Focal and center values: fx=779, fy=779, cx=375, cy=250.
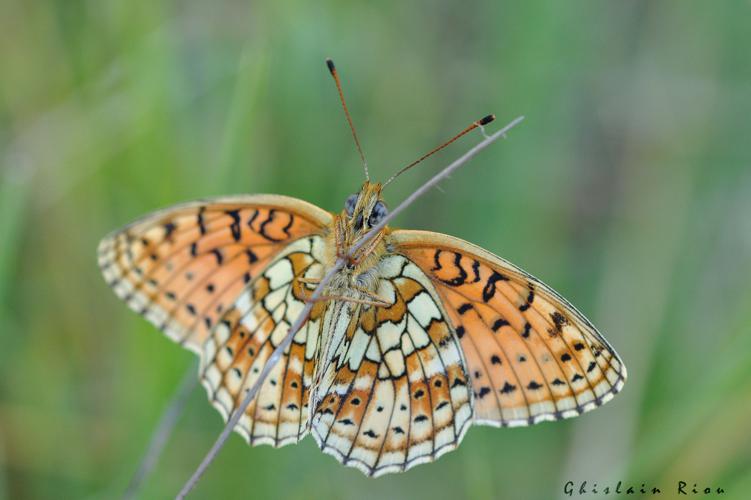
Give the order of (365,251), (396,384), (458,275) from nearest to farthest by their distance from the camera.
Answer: (365,251) < (458,275) < (396,384)

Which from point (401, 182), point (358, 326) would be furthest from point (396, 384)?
point (401, 182)

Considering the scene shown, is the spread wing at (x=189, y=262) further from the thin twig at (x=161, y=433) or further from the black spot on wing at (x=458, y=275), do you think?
the black spot on wing at (x=458, y=275)

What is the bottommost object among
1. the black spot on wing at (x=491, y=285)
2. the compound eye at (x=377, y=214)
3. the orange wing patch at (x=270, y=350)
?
the orange wing patch at (x=270, y=350)

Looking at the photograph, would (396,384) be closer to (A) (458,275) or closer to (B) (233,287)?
(A) (458,275)

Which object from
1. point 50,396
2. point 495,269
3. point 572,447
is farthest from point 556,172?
point 50,396

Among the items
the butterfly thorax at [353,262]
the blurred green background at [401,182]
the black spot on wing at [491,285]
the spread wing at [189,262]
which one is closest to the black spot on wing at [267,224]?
the spread wing at [189,262]

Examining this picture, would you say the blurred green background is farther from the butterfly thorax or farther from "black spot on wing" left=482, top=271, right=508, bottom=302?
"black spot on wing" left=482, top=271, right=508, bottom=302

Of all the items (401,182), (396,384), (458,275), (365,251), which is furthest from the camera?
(401,182)
